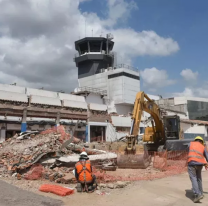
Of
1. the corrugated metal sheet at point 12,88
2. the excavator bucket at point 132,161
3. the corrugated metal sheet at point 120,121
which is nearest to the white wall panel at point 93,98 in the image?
the corrugated metal sheet at point 120,121

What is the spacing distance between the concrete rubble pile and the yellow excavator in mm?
906

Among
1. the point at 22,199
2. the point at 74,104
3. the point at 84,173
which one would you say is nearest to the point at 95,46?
the point at 74,104

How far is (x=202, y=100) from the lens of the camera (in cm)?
5838

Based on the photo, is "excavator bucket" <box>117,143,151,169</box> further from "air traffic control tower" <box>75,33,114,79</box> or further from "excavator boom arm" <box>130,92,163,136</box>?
"air traffic control tower" <box>75,33,114,79</box>

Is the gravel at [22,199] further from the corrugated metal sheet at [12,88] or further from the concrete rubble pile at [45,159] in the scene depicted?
the corrugated metal sheet at [12,88]

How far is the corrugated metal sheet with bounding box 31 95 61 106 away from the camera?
34.3 metres

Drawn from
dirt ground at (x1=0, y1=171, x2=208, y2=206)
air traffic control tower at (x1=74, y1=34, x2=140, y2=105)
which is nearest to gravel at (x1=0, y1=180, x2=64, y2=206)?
dirt ground at (x1=0, y1=171, x2=208, y2=206)

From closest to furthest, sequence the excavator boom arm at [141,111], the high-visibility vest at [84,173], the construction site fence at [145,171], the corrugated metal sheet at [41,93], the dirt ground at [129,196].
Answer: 1. the dirt ground at [129,196]
2. the high-visibility vest at [84,173]
3. the construction site fence at [145,171]
4. the excavator boom arm at [141,111]
5. the corrugated metal sheet at [41,93]

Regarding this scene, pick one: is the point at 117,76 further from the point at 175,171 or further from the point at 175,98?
the point at 175,171

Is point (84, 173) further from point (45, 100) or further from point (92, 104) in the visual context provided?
point (92, 104)

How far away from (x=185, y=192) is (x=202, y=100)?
2196 inches

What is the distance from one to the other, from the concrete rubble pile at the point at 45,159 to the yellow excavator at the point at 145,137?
91cm

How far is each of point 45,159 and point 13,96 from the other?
23375mm

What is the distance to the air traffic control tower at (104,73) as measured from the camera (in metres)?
51.3
